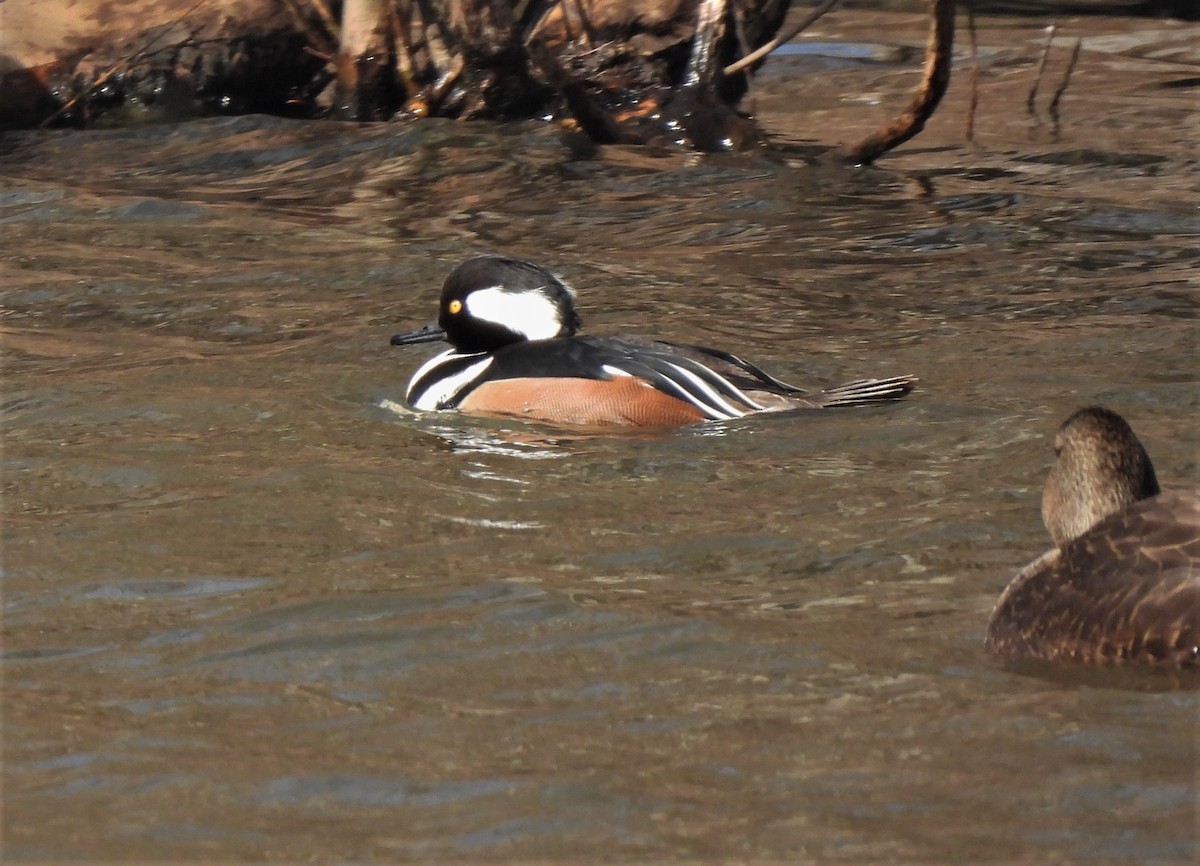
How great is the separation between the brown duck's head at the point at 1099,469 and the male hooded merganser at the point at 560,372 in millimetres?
2135

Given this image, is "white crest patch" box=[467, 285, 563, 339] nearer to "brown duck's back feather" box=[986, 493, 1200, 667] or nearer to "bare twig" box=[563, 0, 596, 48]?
"brown duck's back feather" box=[986, 493, 1200, 667]

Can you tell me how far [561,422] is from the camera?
7.49m

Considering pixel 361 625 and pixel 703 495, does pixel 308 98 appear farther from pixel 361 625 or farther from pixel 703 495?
pixel 361 625

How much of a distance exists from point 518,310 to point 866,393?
5.29ft

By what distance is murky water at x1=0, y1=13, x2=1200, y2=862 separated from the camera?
3.88 metres

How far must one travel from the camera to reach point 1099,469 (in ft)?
16.3

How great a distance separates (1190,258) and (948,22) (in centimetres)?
214

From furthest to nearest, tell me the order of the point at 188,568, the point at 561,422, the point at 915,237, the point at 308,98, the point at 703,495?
the point at 308,98 → the point at 915,237 → the point at 561,422 → the point at 703,495 → the point at 188,568

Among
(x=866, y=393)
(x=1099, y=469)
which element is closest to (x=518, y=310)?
(x=866, y=393)

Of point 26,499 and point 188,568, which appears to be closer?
point 188,568

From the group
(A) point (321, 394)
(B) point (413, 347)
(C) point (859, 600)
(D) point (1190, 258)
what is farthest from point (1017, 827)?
(D) point (1190, 258)

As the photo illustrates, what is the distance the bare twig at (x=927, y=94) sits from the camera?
1086cm

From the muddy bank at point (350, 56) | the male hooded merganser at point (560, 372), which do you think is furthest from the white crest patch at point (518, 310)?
the muddy bank at point (350, 56)

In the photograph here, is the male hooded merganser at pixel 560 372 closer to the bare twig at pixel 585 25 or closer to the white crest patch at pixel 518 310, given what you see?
the white crest patch at pixel 518 310
